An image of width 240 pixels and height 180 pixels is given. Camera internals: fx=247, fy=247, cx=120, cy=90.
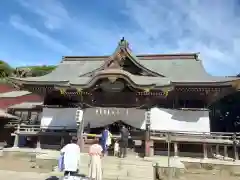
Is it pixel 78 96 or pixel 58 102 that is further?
pixel 58 102

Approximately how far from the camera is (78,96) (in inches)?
672

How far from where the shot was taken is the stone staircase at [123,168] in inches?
431

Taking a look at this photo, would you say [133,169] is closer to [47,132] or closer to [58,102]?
[47,132]

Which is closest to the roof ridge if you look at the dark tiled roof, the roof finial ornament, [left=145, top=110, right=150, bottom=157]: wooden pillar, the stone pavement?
the dark tiled roof

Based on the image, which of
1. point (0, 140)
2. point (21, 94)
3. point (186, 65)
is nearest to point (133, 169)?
point (186, 65)

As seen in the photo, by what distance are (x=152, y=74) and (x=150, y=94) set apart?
304cm

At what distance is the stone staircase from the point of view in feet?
35.9

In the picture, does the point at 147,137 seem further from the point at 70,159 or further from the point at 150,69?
the point at 70,159

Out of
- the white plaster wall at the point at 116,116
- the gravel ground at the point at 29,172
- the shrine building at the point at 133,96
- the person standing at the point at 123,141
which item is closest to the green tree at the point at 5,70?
the shrine building at the point at 133,96

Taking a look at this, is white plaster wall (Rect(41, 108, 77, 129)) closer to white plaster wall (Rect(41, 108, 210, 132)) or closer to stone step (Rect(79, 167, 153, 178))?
white plaster wall (Rect(41, 108, 210, 132))

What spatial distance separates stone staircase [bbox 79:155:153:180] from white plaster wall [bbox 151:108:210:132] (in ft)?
15.2

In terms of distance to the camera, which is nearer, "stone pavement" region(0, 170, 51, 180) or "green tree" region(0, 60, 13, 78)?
"stone pavement" region(0, 170, 51, 180)

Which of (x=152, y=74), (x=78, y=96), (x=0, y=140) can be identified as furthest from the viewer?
(x=0, y=140)

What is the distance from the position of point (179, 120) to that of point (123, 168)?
6512mm
